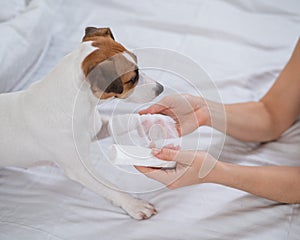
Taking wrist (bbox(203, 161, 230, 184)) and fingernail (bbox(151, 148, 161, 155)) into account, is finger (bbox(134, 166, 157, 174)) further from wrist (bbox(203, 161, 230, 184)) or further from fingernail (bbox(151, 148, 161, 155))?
wrist (bbox(203, 161, 230, 184))

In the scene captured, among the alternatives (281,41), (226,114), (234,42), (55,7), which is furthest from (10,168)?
(281,41)

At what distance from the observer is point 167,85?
3.35 feet

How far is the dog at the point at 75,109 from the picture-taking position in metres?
0.90

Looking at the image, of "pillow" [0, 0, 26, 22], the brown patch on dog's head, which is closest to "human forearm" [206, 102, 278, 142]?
the brown patch on dog's head

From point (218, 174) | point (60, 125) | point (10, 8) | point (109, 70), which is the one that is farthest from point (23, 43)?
point (218, 174)

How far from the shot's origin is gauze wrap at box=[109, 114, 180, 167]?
925 millimetres

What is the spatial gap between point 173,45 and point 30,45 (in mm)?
455

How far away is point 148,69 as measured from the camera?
3.14 ft

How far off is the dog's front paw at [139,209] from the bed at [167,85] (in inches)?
0.6

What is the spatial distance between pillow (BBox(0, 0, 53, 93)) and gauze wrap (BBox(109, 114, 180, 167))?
0.42 metres

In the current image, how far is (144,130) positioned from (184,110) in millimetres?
154

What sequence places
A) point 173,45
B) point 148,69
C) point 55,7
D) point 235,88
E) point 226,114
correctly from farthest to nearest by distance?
point 55,7
point 173,45
point 235,88
point 226,114
point 148,69

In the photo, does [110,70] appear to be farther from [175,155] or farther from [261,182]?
[261,182]

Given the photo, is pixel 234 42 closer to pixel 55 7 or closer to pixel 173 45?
pixel 173 45
